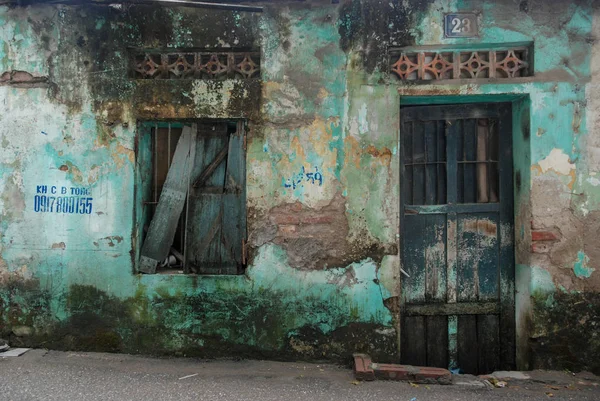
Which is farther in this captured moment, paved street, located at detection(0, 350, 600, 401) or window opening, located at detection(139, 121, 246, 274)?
window opening, located at detection(139, 121, 246, 274)

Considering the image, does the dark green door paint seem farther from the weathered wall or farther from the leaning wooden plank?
the leaning wooden plank

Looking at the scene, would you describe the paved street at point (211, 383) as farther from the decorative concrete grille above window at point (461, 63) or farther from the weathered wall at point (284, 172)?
the decorative concrete grille above window at point (461, 63)

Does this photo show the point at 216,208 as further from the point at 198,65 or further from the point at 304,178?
the point at 198,65

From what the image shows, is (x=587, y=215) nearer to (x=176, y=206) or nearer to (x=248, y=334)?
(x=248, y=334)

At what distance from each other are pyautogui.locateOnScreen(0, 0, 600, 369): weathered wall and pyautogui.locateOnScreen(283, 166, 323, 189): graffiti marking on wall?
0.05 metres

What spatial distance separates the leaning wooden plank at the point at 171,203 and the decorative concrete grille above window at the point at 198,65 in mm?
541

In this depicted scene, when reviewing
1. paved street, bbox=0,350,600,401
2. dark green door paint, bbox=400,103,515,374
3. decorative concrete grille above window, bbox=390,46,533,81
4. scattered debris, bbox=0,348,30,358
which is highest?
decorative concrete grille above window, bbox=390,46,533,81

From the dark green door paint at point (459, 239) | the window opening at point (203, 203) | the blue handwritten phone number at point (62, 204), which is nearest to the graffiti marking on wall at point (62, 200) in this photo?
the blue handwritten phone number at point (62, 204)

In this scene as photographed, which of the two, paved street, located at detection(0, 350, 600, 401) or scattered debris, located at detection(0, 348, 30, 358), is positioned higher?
scattered debris, located at detection(0, 348, 30, 358)

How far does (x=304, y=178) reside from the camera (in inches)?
166

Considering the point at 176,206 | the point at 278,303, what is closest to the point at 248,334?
the point at 278,303

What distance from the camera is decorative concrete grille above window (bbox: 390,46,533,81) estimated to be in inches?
165

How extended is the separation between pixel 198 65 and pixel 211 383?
2833mm

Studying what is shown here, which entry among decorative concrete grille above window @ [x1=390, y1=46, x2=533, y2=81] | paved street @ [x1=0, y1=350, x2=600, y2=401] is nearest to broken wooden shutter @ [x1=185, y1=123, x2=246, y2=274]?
paved street @ [x1=0, y1=350, x2=600, y2=401]
